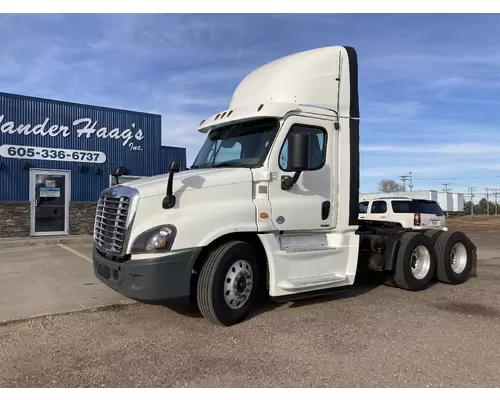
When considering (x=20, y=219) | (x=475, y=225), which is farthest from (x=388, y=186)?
(x=20, y=219)

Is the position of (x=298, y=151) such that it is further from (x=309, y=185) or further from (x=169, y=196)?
(x=169, y=196)

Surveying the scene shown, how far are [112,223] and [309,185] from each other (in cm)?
267

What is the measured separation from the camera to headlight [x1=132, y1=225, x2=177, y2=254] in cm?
496

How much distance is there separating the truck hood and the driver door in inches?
18.3

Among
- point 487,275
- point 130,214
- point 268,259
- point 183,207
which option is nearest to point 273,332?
point 268,259

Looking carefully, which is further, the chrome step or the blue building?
the blue building

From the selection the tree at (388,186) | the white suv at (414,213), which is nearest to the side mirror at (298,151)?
the white suv at (414,213)

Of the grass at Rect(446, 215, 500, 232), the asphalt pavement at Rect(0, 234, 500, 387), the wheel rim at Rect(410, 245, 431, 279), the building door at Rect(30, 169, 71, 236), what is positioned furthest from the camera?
the grass at Rect(446, 215, 500, 232)

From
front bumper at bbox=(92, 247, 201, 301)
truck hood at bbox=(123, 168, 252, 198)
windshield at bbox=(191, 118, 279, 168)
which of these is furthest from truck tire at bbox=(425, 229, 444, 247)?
front bumper at bbox=(92, 247, 201, 301)

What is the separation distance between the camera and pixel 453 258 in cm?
869

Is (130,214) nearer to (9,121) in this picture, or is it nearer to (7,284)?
(7,284)

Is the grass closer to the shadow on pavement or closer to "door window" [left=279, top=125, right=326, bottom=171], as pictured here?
the shadow on pavement

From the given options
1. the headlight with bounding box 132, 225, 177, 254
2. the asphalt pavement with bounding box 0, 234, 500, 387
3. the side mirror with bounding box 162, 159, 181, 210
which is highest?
→ the side mirror with bounding box 162, 159, 181, 210

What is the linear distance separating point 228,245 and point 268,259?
643 millimetres
